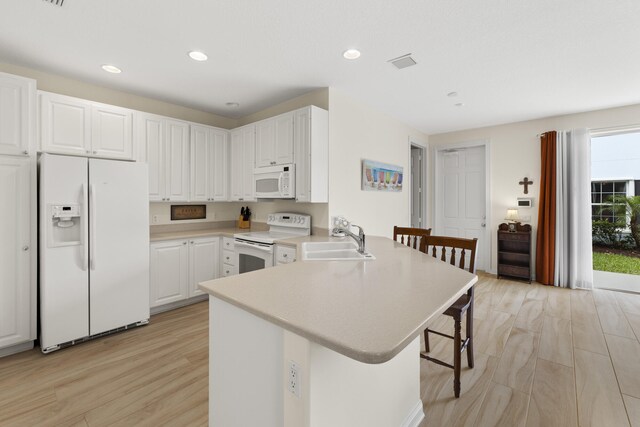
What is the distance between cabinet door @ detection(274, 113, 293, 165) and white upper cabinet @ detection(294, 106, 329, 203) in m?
0.09

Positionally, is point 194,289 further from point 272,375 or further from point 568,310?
point 568,310

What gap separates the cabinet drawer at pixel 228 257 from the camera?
3609 mm

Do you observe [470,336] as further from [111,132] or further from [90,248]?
[111,132]

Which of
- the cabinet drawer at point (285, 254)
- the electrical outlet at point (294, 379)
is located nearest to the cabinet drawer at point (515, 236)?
the cabinet drawer at point (285, 254)

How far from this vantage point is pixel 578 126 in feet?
14.1

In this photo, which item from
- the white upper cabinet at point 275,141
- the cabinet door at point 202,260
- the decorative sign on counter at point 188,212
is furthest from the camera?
the decorative sign on counter at point 188,212

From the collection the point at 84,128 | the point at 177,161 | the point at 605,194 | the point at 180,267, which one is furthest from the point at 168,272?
the point at 605,194

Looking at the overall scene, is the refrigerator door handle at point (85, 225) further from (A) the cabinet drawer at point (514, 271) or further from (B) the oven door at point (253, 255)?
(A) the cabinet drawer at point (514, 271)

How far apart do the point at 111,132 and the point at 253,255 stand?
81.2 inches

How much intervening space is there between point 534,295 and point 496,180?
6.57 ft

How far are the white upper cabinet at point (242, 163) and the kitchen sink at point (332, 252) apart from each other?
150cm

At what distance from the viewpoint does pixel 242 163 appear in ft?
13.2

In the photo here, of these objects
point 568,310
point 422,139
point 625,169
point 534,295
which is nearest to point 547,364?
point 568,310

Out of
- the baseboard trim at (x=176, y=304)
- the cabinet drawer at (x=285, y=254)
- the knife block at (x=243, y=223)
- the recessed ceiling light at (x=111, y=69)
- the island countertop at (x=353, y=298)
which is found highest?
the recessed ceiling light at (x=111, y=69)
